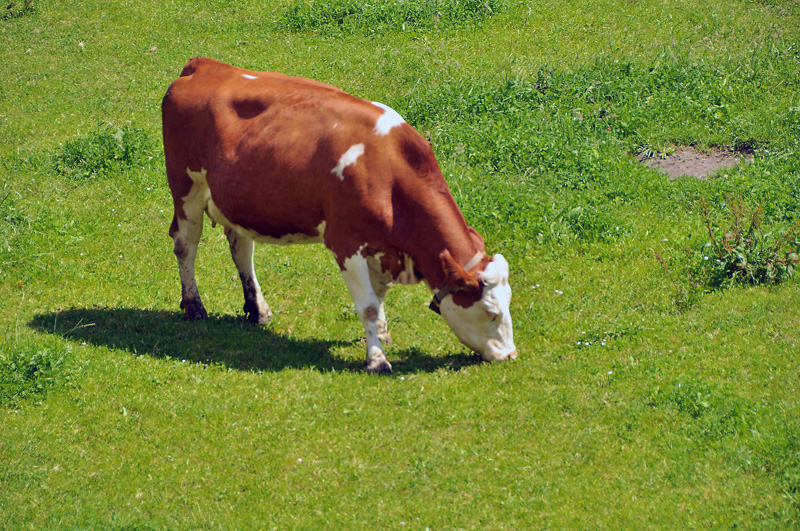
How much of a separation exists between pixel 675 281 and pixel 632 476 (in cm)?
393

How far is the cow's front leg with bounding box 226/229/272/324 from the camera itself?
10102 mm

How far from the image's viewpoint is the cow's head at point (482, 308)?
27.3ft

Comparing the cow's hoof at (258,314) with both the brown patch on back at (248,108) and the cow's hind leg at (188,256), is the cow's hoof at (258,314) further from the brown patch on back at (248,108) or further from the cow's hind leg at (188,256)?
the brown patch on back at (248,108)

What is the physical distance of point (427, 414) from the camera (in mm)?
7781

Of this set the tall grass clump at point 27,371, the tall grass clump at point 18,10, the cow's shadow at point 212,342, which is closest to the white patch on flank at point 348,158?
the cow's shadow at point 212,342

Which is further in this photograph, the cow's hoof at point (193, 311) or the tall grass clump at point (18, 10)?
the tall grass clump at point (18, 10)

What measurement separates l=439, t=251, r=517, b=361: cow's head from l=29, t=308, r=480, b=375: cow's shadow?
0.34 m

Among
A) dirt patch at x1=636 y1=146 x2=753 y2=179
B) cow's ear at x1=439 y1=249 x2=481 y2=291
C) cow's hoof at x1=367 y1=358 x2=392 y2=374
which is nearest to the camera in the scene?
cow's ear at x1=439 y1=249 x2=481 y2=291

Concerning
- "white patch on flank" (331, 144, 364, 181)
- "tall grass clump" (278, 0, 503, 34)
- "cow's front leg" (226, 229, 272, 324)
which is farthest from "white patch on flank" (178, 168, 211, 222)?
"tall grass clump" (278, 0, 503, 34)

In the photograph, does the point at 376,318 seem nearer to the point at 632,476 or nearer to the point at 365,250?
the point at 365,250

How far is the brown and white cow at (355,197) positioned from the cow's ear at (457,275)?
1 cm

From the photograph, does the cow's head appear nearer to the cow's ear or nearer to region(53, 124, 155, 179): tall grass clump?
the cow's ear

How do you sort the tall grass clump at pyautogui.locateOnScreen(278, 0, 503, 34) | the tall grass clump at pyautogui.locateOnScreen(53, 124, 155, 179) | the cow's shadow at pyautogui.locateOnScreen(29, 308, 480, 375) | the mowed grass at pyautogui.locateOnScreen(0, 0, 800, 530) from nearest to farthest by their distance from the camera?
the mowed grass at pyautogui.locateOnScreen(0, 0, 800, 530) < the cow's shadow at pyautogui.locateOnScreen(29, 308, 480, 375) < the tall grass clump at pyautogui.locateOnScreen(53, 124, 155, 179) < the tall grass clump at pyautogui.locateOnScreen(278, 0, 503, 34)

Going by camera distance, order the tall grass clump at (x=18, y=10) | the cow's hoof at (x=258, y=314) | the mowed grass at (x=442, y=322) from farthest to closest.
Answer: the tall grass clump at (x=18, y=10)
the cow's hoof at (x=258, y=314)
the mowed grass at (x=442, y=322)
